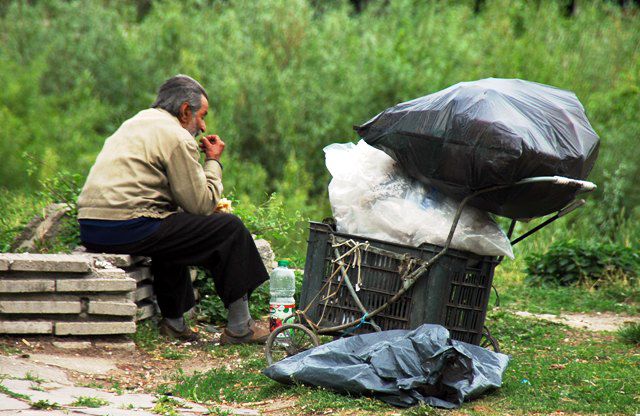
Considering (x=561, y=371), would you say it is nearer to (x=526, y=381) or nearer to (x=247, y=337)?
(x=526, y=381)

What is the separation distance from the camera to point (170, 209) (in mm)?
5406

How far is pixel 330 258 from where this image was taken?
15.6 feet

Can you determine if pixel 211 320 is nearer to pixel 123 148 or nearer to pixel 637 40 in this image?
pixel 123 148

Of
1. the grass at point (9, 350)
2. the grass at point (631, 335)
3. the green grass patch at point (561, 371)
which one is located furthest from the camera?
the grass at point (631, 335)

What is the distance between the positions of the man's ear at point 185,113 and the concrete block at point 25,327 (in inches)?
57.9

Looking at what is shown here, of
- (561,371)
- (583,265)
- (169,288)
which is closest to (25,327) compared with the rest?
(169,288)

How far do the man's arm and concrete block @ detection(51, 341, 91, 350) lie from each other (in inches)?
38.5

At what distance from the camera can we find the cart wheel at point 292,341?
4.63 m

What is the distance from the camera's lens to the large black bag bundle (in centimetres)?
424

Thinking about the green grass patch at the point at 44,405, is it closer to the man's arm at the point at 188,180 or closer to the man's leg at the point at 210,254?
the man's leg at the point at 210,254

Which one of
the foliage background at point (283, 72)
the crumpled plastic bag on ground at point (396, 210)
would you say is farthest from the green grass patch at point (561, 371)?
the foliage background at point (283, 72)

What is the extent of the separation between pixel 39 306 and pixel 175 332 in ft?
3.05

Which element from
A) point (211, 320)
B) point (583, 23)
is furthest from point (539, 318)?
point (583, 23)

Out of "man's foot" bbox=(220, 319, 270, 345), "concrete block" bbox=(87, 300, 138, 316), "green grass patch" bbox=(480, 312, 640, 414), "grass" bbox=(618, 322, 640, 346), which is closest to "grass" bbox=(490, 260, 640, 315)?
"green grass patch" bbox=(480, 312, 640, 414)
